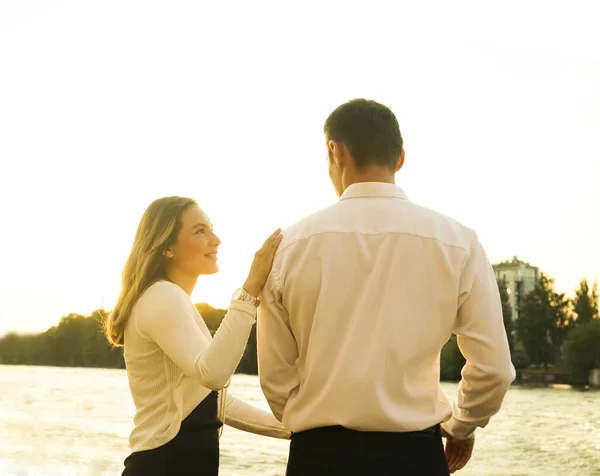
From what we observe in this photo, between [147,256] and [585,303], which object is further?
[585,303]

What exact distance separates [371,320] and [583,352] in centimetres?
7850

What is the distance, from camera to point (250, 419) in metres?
3.23

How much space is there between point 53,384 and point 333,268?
8106 cm

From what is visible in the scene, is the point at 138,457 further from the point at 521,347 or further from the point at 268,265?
the point at 521,347

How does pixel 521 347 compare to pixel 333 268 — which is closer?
pixel 333 268

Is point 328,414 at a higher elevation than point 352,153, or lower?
lower

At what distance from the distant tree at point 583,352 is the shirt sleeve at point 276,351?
7734cm

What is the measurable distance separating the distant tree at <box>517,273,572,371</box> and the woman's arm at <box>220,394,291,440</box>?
85244 millimetres

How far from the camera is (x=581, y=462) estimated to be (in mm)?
35500

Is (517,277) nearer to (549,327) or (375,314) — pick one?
(549,327)

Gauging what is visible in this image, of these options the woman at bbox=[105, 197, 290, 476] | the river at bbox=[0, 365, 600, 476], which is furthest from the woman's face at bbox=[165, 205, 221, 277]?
the river at bbox=[0, 365, 600, 476]

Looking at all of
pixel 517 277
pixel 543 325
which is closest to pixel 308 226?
pixel 543 325

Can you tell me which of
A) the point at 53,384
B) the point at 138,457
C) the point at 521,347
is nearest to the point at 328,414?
the point at 138,457

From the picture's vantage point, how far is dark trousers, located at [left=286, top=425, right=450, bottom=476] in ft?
7.25
